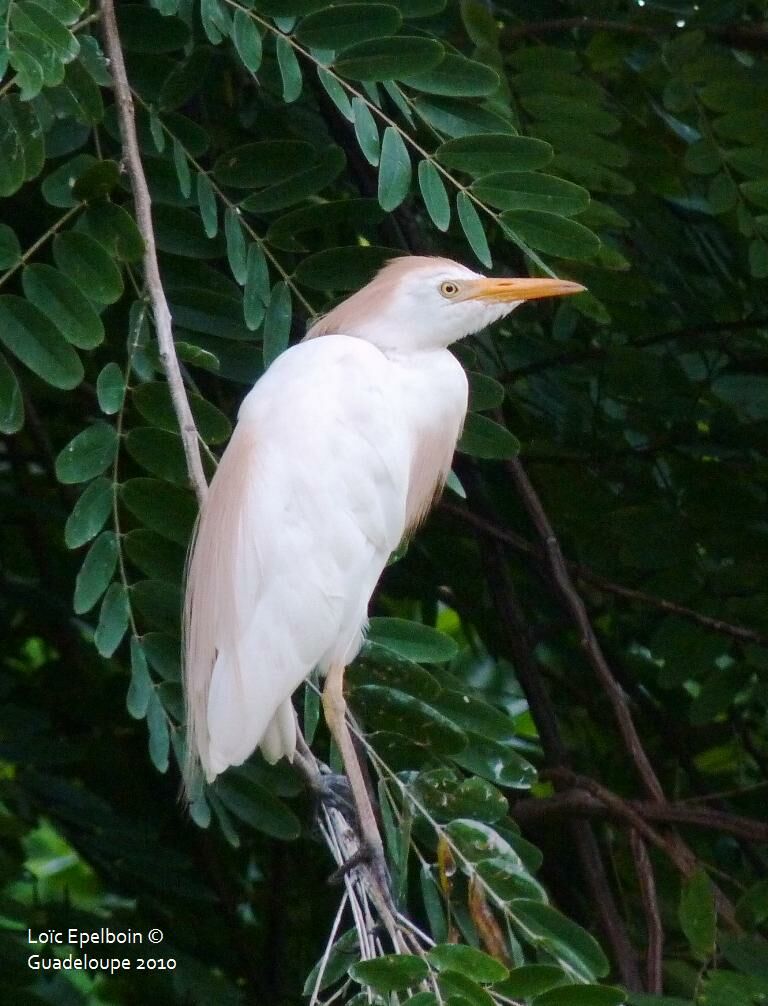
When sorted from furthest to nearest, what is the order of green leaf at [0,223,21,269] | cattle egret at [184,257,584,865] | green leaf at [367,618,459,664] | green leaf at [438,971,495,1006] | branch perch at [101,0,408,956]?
green leaf at [367,618,459,664] → cattle egret at [184,257,584,865] → green leaf at [0,223,21,269] → branch perch at [101,0,408,956] → green leaf at [438,971,495,1006]

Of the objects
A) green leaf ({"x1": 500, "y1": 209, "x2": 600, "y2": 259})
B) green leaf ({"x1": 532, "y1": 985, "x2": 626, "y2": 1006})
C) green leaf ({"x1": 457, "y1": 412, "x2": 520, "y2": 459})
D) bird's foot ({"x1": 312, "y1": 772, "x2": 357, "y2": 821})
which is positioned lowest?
bird's foot ({"x1": 312, "y1": 772, "x2": 357, "y2": 821})

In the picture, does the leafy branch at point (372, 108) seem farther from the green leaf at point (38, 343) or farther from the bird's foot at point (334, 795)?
the bird's foot at point (334, 795)

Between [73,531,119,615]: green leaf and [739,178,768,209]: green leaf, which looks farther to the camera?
[739,178,768,209]: green leaf

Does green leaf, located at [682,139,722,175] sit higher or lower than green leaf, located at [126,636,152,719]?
higher

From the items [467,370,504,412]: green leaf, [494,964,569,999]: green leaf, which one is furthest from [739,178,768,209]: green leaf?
[494,964,569,999]: green leaf

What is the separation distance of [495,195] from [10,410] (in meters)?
0.85

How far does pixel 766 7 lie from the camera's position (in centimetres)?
300

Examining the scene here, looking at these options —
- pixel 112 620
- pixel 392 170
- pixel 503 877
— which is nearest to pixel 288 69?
pixel 392 170

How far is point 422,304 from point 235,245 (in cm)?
34

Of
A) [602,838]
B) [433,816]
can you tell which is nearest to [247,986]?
[602,838]

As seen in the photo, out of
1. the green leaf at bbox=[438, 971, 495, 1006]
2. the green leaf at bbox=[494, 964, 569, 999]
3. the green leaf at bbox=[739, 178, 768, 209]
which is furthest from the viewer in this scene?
the green leaf at bbox=[739, 178, 768, 209]

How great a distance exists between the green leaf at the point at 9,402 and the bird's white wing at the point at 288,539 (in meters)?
0.32

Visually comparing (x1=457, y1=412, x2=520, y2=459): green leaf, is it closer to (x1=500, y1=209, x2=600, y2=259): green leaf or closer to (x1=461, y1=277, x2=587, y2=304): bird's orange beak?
(x1=461, y1=277, x2=587, y2=304): bird's orange beak

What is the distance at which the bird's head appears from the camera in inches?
96.7
